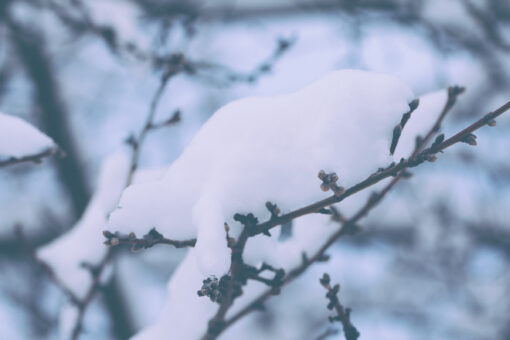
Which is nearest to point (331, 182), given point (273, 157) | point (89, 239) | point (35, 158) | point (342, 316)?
point (273, 157)

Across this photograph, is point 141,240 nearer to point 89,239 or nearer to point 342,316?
point 342,316

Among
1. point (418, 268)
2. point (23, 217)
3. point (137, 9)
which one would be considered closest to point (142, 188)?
point (137, 9)

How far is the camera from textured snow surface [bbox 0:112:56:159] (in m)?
1.11

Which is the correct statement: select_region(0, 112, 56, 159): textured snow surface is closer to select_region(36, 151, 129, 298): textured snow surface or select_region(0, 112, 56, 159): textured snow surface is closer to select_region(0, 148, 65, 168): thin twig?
select_region(0, 148, 65, 168): thin twig

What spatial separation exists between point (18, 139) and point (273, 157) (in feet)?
2.56

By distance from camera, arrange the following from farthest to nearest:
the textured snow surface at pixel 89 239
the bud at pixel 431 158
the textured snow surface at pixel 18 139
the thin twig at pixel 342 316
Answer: the textured snow surface at pixel 89 239, the textured snow surface at pixel 18 139, the thin twig at pixel 342 316, the bud at pixel 431 158

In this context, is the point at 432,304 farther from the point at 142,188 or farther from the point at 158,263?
the point at 142,188

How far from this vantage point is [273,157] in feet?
3.26

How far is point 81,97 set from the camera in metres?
4.64

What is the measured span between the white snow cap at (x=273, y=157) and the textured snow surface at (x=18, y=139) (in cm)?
42

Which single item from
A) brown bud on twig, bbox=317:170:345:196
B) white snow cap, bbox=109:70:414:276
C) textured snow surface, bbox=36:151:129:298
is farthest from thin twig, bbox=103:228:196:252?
textured snow surface, bbox=36:151:129:298

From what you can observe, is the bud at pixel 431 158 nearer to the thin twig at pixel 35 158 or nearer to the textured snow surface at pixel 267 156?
the textured snow surface at pixel 267 156

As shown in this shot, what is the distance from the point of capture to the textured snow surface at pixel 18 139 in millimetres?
1114

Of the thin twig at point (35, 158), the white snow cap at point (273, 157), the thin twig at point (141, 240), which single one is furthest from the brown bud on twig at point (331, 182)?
the thin twig at point (35, 158)
